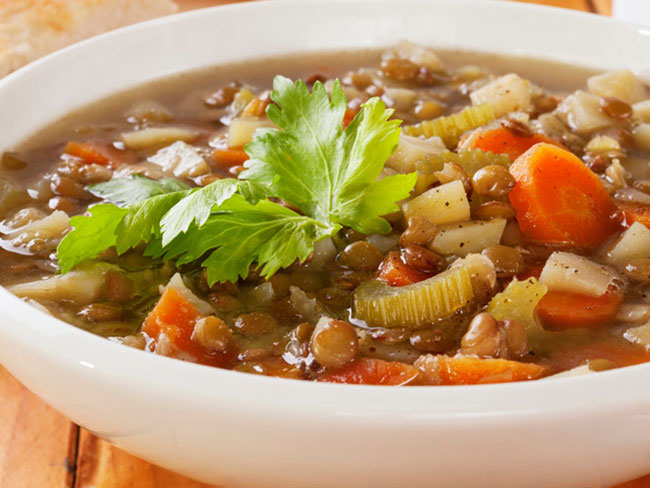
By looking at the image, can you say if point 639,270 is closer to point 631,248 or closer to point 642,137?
point 631,248

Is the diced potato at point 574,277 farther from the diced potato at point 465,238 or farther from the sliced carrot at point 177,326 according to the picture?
the sliced carrot at point 177,326

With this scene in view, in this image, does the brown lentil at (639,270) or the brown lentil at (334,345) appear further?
the brown lentil at (639,270)

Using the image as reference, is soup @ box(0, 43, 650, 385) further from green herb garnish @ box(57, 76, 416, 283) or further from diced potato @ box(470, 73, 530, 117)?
diced potato @ box(470, 73, 530, 117)

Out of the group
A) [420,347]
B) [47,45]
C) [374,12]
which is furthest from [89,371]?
[374,12]

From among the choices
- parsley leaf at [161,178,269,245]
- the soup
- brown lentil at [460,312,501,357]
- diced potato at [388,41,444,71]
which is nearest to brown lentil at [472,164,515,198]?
the soup

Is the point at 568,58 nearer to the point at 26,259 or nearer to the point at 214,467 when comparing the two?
the point at 26,259

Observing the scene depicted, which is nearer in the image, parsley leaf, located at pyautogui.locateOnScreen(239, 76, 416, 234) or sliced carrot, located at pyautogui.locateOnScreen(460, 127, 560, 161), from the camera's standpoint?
parsley leaf, located at pyautogui.locateOnScreen(239, 76, 416, 234)

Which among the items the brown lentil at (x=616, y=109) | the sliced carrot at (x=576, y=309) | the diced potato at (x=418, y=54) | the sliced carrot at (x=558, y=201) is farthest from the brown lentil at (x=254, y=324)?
the diced potato at (x=418, y=54)
